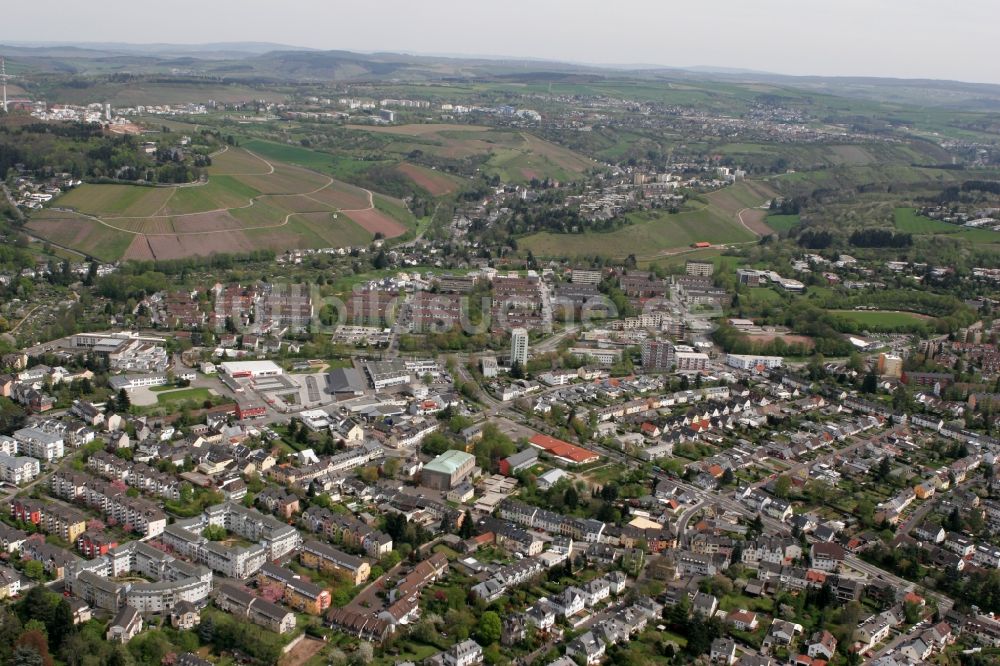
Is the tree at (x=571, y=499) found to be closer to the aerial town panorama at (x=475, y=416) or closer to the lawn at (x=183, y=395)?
the aerial town panorama at (x=475, y=416)

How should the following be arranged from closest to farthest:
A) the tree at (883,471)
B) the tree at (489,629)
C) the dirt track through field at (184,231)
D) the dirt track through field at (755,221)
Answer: the tree at (489,629), the tree at (883,471), the dirt track through field at (184,231), the dirt track through field at (755,221)

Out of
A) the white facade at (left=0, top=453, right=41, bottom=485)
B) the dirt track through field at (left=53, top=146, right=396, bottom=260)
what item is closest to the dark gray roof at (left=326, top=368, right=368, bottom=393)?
the white facade at (left=0, top=453, right=41, bottom=485)

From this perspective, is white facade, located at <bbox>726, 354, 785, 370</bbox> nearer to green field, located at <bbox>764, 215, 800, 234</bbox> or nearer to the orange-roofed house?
the orange-roofed house

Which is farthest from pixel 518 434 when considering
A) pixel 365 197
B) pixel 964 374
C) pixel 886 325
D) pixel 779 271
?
pixel 365 197

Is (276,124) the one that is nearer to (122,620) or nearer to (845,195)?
(845,195)

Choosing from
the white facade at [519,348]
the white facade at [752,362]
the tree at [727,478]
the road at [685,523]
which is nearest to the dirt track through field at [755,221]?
the white facade at [752,362]

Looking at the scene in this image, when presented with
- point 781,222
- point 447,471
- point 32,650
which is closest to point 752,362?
point 447,471
